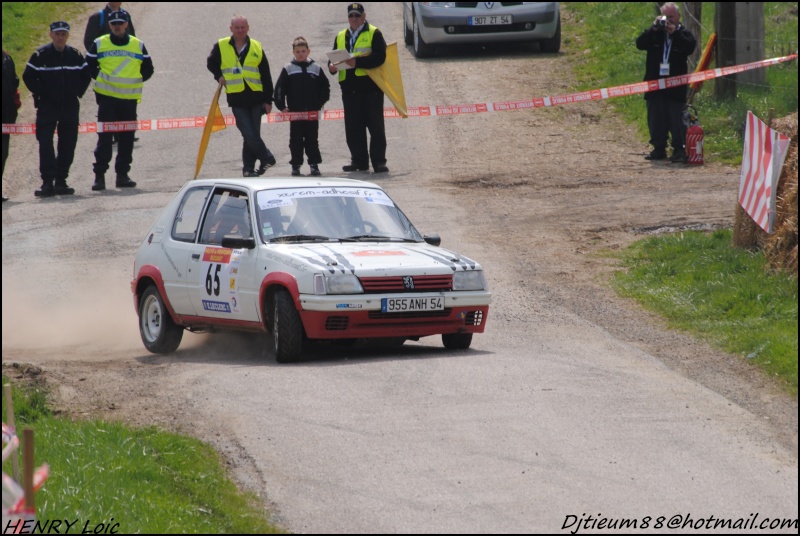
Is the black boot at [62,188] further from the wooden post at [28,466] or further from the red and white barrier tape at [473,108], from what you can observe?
the wooden post at [28,466]

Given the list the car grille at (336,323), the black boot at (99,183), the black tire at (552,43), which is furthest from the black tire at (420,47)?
the car grille at (336,323)

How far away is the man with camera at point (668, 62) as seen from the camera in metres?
19.4

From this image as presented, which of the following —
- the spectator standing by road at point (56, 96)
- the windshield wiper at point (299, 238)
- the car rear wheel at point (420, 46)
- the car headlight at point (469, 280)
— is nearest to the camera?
the car headlight at point (469, 280)

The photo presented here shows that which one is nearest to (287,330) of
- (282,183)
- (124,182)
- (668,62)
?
(282,183)

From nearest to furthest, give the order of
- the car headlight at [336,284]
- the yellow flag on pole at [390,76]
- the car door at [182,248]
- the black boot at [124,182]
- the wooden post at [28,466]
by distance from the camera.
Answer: the wooden post at [28,466], the car headlight at [336,284], the car door at [182,248], the yellow flag on pole at [390,76], the black boot at [124,182]

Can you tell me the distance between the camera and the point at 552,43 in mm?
26641

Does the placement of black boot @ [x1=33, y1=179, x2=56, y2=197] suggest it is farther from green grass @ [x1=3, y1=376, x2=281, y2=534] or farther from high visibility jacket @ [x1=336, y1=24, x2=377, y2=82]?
green grass @ [x1=3, y1=376, x2=281, y2=534]

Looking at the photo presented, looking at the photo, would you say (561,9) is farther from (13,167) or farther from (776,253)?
(776,253)

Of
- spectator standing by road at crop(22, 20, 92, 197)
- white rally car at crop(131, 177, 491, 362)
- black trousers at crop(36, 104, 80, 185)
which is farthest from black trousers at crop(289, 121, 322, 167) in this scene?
white rally car at crop(131, 177, 491, 362)

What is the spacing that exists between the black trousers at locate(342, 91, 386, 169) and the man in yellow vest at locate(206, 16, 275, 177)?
1.32 metres

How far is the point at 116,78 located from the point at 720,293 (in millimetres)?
10474

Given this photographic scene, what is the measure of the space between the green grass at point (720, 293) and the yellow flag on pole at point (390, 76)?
571 cm

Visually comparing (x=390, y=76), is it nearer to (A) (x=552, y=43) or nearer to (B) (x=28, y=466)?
(A) (x=552, y=43)

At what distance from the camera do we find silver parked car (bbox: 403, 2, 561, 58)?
25.3 metres
